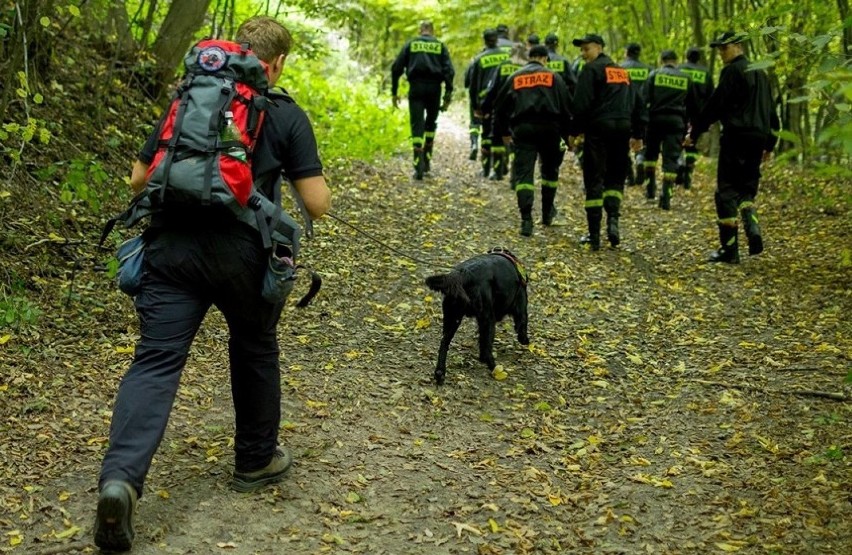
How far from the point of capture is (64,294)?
238 inches

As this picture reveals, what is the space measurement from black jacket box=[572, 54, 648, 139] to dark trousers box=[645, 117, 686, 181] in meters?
3.03

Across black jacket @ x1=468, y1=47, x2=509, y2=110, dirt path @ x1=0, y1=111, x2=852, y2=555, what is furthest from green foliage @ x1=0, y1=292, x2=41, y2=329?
black jacket @ x1=468, y1=47, x2=509, y2=110

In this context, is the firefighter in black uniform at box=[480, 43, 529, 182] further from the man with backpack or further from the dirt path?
the man with backpack

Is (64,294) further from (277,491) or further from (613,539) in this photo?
(613,539)

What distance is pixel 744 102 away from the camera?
879 centimetres

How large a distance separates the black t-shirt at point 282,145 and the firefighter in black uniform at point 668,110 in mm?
9453

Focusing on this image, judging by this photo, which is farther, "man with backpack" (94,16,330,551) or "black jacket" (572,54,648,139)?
"black jacket" (572,54,648,139)

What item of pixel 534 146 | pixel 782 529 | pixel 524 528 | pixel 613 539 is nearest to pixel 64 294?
pixel 524 528

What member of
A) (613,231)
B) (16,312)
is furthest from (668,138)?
(16,312)

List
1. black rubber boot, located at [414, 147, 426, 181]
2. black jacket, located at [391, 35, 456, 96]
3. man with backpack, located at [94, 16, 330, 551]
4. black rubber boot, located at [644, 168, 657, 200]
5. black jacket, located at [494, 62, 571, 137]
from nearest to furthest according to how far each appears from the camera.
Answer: man with backpack, located at [94, 16, 330, 551]
black jacket, located at [494, 62, 571, 137]
black jacket, located at [391, 35, 456, 96]
black rubber boot, located at [414, 147, 426, 181]
black rubber boot, located at [644, 168, 657, 200]

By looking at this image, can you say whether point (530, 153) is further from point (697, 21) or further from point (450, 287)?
point (697, 21)

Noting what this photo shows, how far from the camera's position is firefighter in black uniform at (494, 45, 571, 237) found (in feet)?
31.3

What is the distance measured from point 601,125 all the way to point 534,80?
0.90m

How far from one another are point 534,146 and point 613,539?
6568mm
